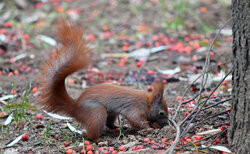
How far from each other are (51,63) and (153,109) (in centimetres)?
132

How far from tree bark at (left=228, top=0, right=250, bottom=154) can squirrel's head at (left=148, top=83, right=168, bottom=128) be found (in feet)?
3.87

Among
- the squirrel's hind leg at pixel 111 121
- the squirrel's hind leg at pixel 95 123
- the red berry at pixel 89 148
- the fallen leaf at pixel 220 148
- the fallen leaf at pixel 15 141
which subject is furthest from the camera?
the squirrel's hind leg at pixel 111 121

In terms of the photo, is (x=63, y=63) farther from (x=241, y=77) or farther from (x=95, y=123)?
(x=241, y=77)

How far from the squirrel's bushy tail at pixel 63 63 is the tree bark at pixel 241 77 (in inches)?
60.9

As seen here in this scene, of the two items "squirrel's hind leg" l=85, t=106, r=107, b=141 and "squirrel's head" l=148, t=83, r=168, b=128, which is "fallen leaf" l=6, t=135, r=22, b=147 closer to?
"squirrel's hind leg" l=85, t=106, r=107, b=141

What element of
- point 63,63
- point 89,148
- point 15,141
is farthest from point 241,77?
point 15,141

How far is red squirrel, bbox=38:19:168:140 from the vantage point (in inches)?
137

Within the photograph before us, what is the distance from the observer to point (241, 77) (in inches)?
105

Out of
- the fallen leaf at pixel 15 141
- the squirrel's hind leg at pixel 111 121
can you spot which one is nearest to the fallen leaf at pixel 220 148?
the squirrel's hind leg at pixel 111 121

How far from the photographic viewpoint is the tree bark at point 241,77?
259 centimetres

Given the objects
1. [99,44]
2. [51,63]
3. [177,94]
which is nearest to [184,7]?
[99,44]

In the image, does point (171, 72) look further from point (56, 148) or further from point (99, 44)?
point (56, 148)

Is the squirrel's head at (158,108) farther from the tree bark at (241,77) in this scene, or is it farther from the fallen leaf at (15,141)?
the fallen leaf at (15,141)

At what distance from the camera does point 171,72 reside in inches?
Answer: 223
